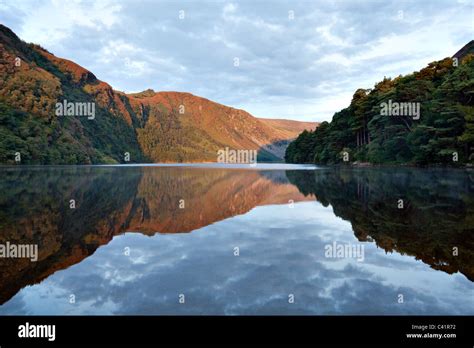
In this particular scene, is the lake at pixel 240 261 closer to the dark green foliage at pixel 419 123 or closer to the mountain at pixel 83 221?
the mountain at pixel 83 221

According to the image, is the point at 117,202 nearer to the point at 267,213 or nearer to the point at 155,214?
the point at 155,214

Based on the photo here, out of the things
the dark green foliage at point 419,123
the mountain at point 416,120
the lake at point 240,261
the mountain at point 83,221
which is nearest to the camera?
the lake at point 240,261

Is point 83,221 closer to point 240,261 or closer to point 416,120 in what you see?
point 240,261

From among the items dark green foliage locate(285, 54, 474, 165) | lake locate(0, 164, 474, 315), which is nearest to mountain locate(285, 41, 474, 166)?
dark green foliage locate(285, 54, 474, 165)

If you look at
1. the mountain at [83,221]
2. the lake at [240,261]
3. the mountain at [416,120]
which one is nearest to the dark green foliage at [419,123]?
the mountain at [416,120]

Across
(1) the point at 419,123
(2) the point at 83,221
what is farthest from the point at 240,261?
(1) the point at 419,123

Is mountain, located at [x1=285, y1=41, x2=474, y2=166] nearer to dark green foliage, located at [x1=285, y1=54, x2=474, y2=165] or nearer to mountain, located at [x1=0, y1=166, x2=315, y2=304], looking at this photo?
dark green foliage, located at [x1=285, y1=54, x2=474, y2=165]

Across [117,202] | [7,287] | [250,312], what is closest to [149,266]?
[7,287]
